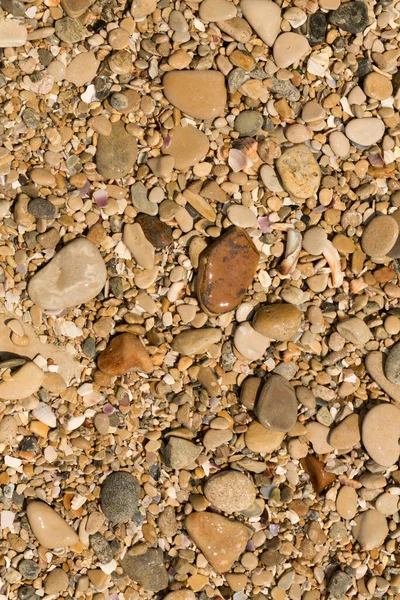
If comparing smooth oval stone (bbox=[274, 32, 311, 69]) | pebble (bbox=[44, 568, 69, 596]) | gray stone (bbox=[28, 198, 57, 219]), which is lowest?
pebble (bbox=[44, 568, 69, 596])

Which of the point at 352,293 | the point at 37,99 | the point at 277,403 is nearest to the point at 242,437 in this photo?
the point at 277,403

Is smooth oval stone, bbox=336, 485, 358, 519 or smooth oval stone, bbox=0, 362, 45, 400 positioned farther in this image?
smooth oval stone, bbox=336, 485, 358, 519

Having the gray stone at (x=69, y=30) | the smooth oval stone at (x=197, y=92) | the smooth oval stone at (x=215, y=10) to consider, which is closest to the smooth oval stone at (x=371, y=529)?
the smooth oval stone at (x=197, y=92)

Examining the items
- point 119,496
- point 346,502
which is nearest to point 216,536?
point 119,496

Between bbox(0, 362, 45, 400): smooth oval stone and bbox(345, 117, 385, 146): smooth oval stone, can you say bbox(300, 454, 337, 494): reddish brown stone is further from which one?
bbox(345, 117, 385, 146): smooth oval stone

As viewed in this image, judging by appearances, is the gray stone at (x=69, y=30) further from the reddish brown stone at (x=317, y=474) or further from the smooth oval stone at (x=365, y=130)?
the reddish brown stone at (x=317, y=474)

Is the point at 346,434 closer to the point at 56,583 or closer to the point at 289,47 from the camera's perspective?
the point at 56,583

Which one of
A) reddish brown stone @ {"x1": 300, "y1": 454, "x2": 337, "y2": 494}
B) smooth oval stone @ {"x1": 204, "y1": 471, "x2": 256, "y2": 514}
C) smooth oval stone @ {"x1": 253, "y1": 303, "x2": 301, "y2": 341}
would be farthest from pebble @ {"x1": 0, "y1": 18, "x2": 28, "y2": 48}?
reddish brown stone @ {"x1": 300, "y1": 454, "x2": 337, "y2": 494}
